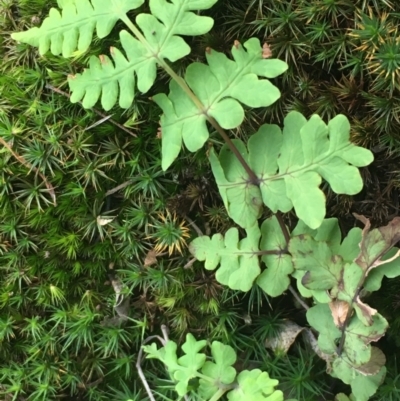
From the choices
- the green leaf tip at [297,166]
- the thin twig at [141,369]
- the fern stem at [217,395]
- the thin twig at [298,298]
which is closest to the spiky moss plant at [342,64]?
the green leaf tip at [297,166]

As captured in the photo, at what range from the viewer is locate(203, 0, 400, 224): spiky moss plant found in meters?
1.87

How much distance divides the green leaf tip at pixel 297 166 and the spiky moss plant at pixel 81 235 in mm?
350

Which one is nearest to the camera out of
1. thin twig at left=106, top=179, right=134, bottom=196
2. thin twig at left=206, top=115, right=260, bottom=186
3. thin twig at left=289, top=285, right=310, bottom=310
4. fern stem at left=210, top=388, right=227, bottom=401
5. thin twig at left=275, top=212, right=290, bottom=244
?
thin twig at left=206, top=115, right=260, bottom=186

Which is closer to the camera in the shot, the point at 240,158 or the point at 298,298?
the point at 240,158

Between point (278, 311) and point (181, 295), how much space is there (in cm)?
45

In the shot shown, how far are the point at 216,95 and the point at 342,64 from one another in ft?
1.78

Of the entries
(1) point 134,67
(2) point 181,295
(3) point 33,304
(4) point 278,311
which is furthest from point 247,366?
(1) point 134,67

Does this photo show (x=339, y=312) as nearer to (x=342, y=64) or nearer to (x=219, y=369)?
(x=219, y=369)

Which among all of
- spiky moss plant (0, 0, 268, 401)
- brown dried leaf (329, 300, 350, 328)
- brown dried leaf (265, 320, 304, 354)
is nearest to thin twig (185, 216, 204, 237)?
spiky moss plant (0, 0, 268, 401)

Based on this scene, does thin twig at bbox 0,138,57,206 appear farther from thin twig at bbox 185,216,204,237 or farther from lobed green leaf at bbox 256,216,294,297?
lobed green leaf at bbox 256,216,294,297

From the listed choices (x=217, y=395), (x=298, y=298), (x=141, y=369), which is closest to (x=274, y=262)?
(x=298, y=298)

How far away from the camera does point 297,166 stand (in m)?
1.83

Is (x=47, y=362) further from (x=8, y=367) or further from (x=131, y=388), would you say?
(x=131, y=388)

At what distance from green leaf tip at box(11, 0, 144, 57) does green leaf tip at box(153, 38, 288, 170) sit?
304mm
